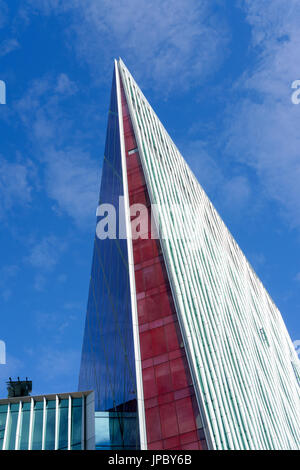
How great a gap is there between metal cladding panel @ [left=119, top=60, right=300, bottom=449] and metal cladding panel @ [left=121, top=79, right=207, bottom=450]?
622 millimetres

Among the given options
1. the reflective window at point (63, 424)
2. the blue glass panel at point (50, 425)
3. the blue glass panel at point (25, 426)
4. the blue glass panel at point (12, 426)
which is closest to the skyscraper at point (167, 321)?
the reflective window at point (63, 424)

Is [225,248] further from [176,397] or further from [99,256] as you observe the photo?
[176,397]

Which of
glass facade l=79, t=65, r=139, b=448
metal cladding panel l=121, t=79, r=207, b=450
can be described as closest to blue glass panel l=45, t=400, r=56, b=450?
glass facade l=79, t=65, r=139, b=448

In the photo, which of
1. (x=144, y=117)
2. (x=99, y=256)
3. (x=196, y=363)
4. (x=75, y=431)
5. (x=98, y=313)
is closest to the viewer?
(x=196, y=363)

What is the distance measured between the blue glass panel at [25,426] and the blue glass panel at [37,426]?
48 cm

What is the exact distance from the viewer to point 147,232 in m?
40.4

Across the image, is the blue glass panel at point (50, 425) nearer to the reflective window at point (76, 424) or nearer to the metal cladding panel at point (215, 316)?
the reflective window at point (76, 424)

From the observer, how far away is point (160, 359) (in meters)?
33.1

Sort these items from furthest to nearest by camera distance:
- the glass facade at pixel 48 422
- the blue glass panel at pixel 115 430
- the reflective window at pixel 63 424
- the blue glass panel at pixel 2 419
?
the blue glass panel at pixel 2 419 → the glass facade at pixel 48 422 → the reflective window at pixel 63 424 → the blue glass panel at pixel 115 430

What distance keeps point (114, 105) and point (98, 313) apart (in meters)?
24.3

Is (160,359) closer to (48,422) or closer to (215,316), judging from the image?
(215,316)

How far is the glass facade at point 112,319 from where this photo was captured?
37312 mm

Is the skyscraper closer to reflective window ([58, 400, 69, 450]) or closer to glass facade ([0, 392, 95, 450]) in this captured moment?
glass facade ([0, 392, 95, 450])

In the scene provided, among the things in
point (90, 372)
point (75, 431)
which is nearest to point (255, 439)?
point (75, 431)
